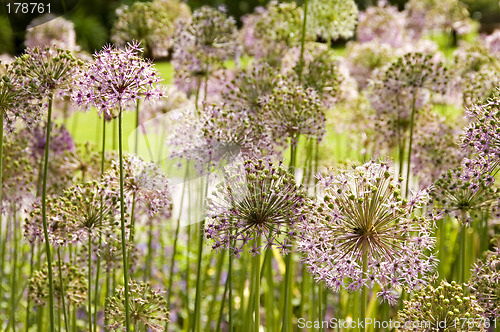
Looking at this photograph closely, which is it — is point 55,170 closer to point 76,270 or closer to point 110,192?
point 76,270

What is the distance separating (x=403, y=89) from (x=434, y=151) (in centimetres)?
38

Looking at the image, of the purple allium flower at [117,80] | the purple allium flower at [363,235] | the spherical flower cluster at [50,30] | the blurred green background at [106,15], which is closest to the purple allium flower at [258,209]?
the purple allium flower at [363,235]

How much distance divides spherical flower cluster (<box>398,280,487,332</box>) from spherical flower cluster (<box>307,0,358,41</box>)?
→ 2.29 meters

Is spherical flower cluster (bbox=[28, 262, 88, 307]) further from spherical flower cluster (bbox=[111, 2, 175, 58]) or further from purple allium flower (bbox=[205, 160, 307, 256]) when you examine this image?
spherical flower cluster (bbox=[111, 2, 175, 58])

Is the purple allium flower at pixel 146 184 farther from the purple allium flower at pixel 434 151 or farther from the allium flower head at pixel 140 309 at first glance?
the purple allium flower at pixel 434 151

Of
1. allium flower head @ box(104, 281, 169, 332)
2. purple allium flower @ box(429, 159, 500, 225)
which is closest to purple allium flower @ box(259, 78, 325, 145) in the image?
purple allium flower @ box(429, 159, 500, 225)

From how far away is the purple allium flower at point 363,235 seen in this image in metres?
2.11

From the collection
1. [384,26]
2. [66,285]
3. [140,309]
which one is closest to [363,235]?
[140,309]

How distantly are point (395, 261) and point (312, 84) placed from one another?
5.84 feet

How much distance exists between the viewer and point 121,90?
2.22 metres

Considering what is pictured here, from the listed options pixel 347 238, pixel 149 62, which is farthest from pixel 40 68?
pixel 347 238

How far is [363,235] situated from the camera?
214 centimetres

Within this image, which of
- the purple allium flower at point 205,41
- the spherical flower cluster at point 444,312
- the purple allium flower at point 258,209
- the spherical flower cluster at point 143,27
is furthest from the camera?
the spherical flower cluster at point 143,27

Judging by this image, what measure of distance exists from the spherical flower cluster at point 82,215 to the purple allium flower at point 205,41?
1.41 metres
